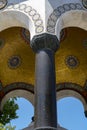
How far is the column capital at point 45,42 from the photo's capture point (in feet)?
21.8

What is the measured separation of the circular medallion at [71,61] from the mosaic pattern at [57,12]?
3443mm

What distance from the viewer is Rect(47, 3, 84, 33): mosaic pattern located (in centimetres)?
687

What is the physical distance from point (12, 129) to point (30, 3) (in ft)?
31.5

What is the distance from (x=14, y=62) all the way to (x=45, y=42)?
13.7 feet

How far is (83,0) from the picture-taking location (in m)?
7.48

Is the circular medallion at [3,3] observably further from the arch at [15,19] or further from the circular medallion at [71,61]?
the circular medallion at [71,61]

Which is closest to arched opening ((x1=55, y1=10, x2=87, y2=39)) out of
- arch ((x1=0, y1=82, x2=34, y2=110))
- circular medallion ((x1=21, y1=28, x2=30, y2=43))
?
circular medallion ((x1=21, y1=28, x2=30, y2=43))

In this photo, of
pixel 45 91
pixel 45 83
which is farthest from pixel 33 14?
pixel 45 91

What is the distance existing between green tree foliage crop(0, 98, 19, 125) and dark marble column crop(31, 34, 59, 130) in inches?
345

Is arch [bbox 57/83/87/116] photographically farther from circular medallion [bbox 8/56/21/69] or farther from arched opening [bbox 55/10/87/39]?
arched opening [bbox 55/10/87/39]

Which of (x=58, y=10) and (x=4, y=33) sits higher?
(x=4, y=33)

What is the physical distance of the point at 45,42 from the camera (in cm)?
664

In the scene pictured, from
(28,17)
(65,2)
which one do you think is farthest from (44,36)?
(65,2)

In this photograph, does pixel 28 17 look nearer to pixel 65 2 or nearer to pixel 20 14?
pixel 20 14
